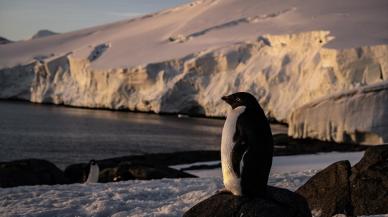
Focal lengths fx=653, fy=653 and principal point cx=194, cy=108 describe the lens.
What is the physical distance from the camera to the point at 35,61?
72312 mm

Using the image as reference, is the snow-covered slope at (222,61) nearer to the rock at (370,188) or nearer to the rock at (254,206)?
the rock at (370,188)

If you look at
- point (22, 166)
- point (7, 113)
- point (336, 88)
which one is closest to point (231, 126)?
point (22, 166)

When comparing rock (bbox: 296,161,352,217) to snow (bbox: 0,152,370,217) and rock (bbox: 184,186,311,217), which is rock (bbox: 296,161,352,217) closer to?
snow (bbox: 0,152,370,217)

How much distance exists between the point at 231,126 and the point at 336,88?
115ft

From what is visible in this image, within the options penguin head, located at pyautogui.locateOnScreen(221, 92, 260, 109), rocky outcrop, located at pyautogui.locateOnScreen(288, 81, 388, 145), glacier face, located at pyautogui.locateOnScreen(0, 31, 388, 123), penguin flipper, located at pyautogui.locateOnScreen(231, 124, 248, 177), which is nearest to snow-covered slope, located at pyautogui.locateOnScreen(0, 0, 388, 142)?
glacier face, located at pyautogui.locateOnScreen(0, 31, 388, 123)

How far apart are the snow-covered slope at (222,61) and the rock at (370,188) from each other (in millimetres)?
29810

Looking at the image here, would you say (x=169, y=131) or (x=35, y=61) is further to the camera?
(x=35, y=61)

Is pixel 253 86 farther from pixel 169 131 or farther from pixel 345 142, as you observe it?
pixel 345 142

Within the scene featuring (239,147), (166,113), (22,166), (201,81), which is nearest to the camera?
(239,147)

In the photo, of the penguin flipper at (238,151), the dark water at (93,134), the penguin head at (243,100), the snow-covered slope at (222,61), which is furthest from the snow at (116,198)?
the snow-covered slope at (222,61)

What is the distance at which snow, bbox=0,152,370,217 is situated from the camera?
8.12 m

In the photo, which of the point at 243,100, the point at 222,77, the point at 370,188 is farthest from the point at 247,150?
the point at 222,77

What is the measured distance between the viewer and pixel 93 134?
4109cm

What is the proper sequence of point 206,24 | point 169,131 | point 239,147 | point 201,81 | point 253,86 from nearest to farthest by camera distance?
point 239,147 < point 169,131 < point 253,86 < point 201,81 < point 206,24
